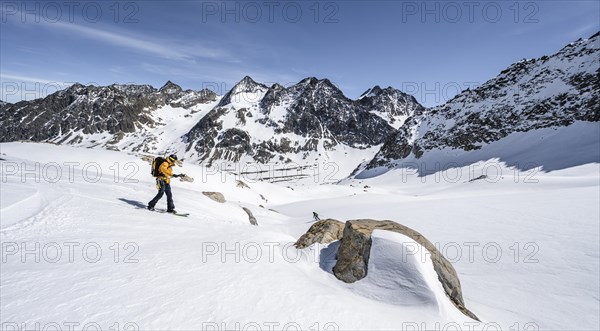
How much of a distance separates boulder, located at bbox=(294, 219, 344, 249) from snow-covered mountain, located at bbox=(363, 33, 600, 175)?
183ft

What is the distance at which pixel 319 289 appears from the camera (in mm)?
5488

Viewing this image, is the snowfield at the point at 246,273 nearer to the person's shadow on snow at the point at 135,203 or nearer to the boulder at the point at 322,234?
the person's shadow on snow at the point at 135,203

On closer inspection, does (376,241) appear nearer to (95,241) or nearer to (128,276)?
(128,276)

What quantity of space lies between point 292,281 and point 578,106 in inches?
3136

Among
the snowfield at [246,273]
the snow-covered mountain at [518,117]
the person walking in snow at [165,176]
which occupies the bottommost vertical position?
the snowfield at [246,273]

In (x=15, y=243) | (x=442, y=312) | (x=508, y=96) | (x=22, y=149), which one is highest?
(x=508, y=96)

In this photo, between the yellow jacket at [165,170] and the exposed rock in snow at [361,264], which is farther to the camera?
the yellow jacket at [165,170]

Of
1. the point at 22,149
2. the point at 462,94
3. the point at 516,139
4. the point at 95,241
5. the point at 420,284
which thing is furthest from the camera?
the point at 462,94

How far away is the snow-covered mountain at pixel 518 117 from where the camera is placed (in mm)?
57094

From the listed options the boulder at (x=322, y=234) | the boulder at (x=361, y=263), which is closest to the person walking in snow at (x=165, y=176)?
the boulder at (x=322, y=234)

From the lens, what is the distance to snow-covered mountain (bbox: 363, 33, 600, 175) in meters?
57.1

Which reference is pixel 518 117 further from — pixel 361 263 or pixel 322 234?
pixel 361 263

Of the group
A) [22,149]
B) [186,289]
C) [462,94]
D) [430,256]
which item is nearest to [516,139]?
[462,94]

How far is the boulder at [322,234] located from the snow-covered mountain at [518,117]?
55.8 m
